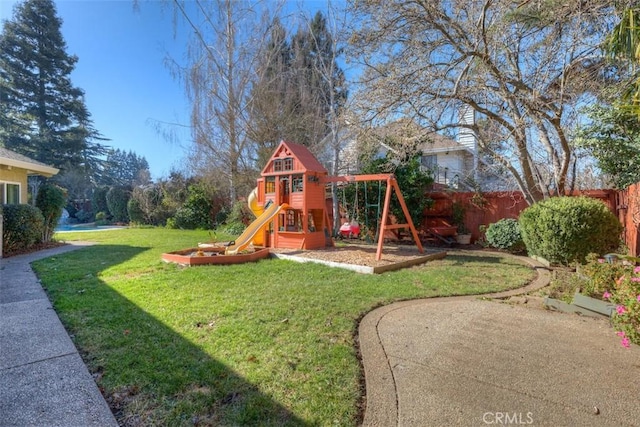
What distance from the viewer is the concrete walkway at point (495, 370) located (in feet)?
6.97

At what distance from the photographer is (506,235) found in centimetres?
914

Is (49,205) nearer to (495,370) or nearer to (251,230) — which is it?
(251,230)

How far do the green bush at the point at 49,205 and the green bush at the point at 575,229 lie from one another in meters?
14.1

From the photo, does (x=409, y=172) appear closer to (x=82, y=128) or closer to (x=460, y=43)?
(x=460, y=43)

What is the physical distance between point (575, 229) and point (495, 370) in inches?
212

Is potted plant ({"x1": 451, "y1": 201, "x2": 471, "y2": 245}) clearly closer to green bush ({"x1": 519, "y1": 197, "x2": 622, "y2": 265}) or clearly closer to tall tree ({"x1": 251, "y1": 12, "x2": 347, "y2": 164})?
green bush ({"x1": 519, "y1": 197, "x2": 622, "y2": 265})

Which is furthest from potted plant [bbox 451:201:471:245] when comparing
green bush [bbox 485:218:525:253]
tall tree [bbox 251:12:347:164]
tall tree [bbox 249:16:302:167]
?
tall tree [bbox 249:16:302:167]

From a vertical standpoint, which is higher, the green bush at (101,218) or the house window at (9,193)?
the house window at (9,193)

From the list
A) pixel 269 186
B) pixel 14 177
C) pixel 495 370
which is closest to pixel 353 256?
pixel 269 186

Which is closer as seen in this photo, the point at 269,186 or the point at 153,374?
the point at 153,374

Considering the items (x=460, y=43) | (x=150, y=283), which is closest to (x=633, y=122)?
(x=460, y=43)

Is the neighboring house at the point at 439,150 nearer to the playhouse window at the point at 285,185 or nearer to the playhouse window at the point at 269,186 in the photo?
the playhouse window at the point at 285,185
